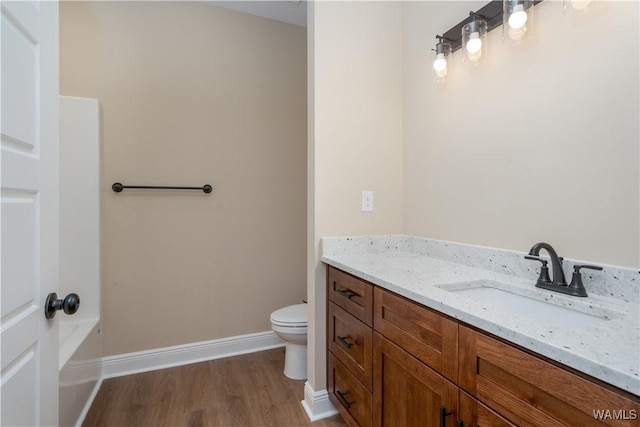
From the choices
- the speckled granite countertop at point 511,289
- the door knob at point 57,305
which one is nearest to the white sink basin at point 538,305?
the speckled granite countertop at point 511,289

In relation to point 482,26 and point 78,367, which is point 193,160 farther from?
point 482,26

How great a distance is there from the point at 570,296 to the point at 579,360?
1.68 ft

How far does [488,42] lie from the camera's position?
53.7 inches

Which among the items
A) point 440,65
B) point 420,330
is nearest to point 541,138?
point 440,65

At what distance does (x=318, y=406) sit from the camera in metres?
1.67

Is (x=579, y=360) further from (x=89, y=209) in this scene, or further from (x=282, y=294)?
(x=89, y=209)

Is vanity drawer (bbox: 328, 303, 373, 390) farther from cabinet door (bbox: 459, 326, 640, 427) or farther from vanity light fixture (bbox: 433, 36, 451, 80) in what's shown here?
vanity light fixture (bbox: 433, 36, 451, 80)

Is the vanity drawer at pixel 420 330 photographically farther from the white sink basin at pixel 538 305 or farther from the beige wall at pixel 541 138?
the beige wall at pixel 541 138

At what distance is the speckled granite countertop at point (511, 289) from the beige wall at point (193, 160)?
3.47 feet

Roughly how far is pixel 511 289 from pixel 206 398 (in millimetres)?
1786

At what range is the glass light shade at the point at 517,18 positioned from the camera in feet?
3.74

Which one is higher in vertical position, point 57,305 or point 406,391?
point 57,305

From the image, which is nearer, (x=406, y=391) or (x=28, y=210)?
(x=28, y=210)

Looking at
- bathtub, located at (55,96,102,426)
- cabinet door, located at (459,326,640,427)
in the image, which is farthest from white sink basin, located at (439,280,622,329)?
bathtub, located at (55,96,102,426)
